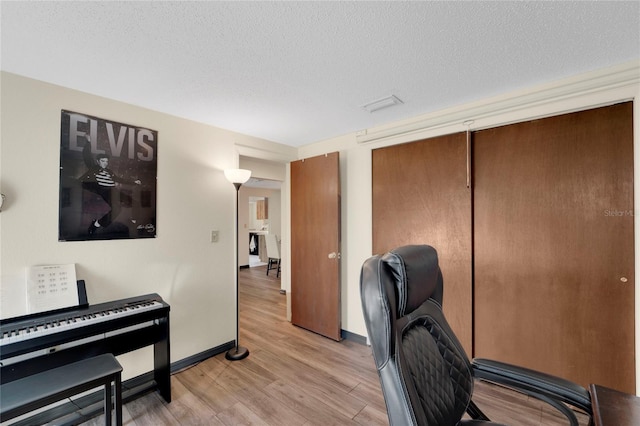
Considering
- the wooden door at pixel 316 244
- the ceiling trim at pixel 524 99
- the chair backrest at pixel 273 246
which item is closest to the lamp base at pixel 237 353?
the wooden door at pixel 316 244

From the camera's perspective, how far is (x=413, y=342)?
3.39ft

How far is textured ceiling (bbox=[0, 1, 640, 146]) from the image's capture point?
1.26 metres

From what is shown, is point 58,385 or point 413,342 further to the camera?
point 58,385

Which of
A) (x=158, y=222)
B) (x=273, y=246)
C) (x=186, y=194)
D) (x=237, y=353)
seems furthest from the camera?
(x=273, y=246)

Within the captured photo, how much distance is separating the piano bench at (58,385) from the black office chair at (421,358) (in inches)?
61.1

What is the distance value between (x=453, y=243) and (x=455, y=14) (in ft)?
5.52

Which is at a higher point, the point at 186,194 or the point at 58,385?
the point at 186,194

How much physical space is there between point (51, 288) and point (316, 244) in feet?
7.28

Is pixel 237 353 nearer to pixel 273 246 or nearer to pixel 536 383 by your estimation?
pixel 536 383

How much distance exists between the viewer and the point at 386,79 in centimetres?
189

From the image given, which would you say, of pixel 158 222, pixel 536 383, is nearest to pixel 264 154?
pixel 158 222

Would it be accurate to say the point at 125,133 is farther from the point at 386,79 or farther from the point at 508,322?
the point at 508,322

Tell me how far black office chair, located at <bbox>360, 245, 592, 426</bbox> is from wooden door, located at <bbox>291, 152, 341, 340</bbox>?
5.99 feet

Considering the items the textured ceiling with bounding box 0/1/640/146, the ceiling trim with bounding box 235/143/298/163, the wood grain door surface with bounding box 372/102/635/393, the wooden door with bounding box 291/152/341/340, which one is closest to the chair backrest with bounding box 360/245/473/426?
the textured ceiling with bounding box 0/1/640/146
